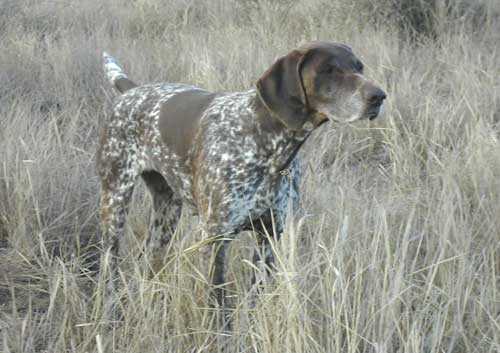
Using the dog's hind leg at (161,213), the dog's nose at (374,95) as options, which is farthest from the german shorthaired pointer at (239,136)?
the dog's hind leg at (161,213)

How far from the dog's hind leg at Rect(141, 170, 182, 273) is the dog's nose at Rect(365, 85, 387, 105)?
1450 mm

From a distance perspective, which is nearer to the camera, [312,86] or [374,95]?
[374,95]

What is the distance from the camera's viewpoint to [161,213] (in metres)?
3.75

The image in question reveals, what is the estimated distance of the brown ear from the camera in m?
2.77

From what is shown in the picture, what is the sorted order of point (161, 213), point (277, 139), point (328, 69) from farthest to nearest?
point (161, 213) → point (277, 139) → point (328, 69)

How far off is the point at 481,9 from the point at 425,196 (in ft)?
14.6

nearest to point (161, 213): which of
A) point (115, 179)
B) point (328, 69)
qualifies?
point (115, 179)

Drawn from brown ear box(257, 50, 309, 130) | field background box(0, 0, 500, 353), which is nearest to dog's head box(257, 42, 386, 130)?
brown ear box(257, 50, 309, 130)

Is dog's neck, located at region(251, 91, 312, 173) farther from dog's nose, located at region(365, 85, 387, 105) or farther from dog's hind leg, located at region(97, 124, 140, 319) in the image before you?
dog's hind leg, located at region(97, 124, 140, 319)

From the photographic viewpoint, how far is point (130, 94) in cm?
364

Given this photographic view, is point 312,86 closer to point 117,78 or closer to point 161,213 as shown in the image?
point 161,213

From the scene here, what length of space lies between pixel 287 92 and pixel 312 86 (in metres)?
0.10

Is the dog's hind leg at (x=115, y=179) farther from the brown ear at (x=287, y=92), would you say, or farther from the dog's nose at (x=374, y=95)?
the dog's nose at (x=374, y=95)

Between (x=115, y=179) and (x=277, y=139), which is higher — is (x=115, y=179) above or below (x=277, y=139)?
below
